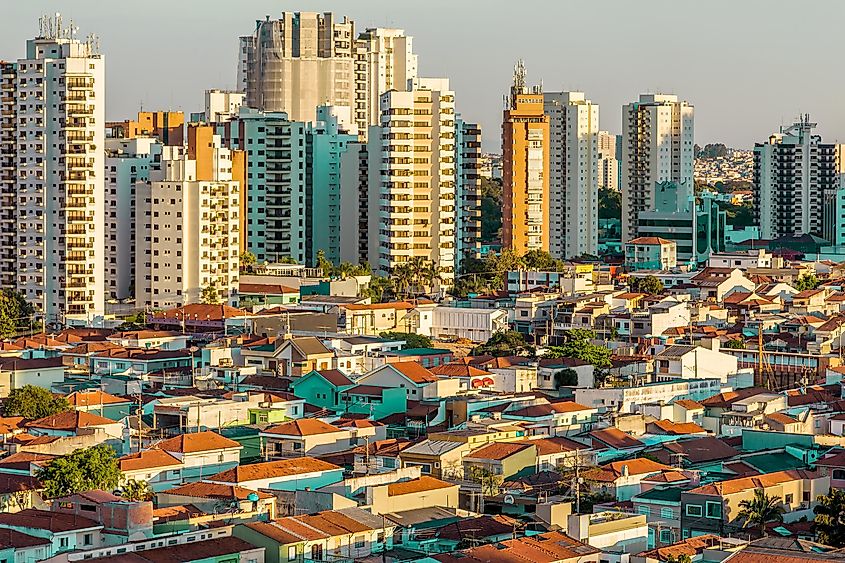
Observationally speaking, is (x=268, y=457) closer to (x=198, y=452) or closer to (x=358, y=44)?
(x=198, y=452)

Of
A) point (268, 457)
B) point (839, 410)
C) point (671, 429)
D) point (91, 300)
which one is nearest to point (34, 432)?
point (268, 457)

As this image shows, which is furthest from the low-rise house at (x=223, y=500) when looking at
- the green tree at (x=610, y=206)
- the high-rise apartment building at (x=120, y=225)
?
the green tree at (x=610, y=206)

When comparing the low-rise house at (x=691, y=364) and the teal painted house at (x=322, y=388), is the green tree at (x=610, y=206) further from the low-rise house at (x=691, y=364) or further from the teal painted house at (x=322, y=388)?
Result: the teal painted house at (x=322, y=388)

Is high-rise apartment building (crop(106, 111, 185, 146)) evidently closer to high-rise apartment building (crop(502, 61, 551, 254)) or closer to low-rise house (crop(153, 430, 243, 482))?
high-rise apartment building (crop(502, 61, 551, 254))

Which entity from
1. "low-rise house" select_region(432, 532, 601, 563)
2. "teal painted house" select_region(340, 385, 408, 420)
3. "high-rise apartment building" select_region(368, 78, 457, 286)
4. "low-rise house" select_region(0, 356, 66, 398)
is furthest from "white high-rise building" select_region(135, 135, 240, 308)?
"low-rise house" select_region(432, 532, 601, 563)

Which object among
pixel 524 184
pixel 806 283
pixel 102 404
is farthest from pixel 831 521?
pixel 524 184

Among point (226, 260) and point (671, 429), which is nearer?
point (671, 429)
